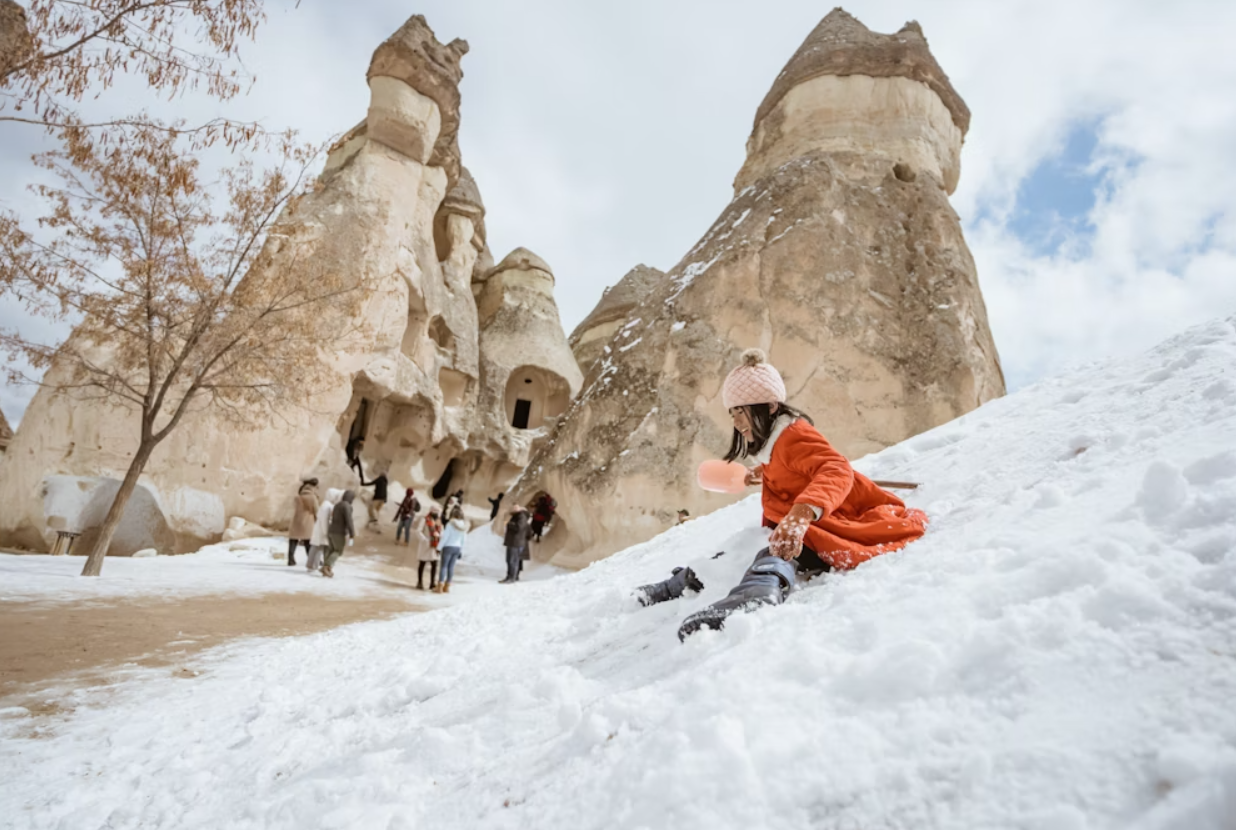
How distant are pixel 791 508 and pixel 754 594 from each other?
1.25 feet

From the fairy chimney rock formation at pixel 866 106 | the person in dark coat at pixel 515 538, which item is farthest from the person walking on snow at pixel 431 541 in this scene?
the fairy chimney rock formation at pixel 866 106

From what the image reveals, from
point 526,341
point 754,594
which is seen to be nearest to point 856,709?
point 754,594

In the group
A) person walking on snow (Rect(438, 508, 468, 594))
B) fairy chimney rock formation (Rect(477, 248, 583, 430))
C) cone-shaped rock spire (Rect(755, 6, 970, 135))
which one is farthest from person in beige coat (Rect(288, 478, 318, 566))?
fairy chimney rock formation (Rect(477, 248, 583, 430))

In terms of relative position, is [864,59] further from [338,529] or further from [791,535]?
[791,535]

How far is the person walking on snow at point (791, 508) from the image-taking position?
1.91 meters

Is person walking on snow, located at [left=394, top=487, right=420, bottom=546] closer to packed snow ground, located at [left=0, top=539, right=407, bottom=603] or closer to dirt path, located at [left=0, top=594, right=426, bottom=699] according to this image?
packed snow ground, located at [left=0, top=539, right=407, bottom=603]

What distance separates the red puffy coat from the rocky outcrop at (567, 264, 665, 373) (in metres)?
24.0

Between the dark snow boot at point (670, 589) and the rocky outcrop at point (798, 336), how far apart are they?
704cm

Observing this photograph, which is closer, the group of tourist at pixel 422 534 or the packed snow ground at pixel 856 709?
the packed snow ground at pixel 856 709

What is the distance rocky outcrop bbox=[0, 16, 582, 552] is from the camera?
1085 centimetres

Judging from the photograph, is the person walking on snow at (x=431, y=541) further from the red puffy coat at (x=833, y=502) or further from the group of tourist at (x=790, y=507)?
the red puffy coat at (x=833, y=502)

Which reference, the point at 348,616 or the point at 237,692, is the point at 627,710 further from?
the point at 348,616

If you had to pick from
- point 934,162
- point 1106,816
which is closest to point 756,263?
point 934,162

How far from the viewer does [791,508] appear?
6.82ft
